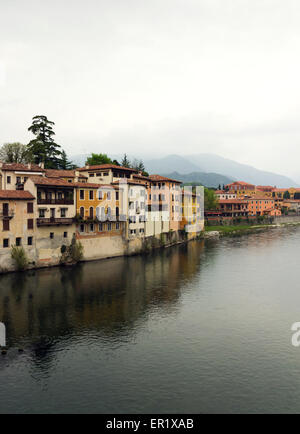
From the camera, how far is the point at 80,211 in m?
64.2

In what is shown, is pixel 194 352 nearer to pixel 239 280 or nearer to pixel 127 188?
pixel 239 280

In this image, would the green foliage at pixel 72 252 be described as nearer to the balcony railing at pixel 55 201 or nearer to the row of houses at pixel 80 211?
the row of houses at pixel 80 211

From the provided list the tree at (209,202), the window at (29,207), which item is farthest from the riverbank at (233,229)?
the window at (29,207)

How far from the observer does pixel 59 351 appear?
1160 inches

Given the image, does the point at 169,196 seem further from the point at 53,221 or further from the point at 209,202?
the point at 209,202

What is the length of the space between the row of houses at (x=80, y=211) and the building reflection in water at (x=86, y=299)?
4.34m

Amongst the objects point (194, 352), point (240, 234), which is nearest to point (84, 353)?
point (194, 352)

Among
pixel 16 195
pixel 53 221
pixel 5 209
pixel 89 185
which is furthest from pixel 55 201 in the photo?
pixel 5 209

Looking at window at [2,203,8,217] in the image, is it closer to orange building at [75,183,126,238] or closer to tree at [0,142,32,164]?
orange building at [75,183,126,238]

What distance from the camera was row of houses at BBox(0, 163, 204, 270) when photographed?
185 ft

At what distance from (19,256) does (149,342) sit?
30.7 m

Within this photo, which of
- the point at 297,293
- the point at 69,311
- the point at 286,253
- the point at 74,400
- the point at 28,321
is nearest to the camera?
the point at 74,400

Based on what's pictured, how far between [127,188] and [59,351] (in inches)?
1840

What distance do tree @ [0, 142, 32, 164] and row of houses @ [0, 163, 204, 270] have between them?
27.3 meters
